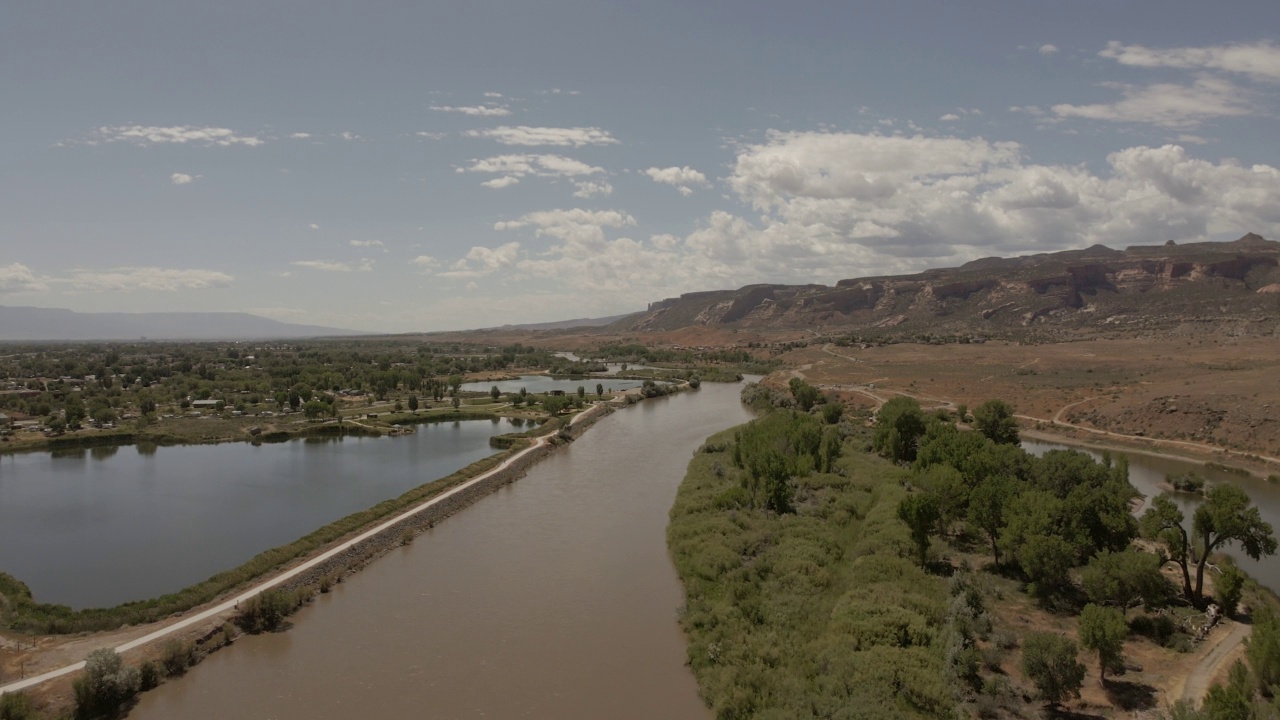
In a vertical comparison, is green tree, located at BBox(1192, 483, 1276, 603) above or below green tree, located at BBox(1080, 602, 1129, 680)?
above

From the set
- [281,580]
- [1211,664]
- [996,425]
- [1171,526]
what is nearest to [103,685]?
[281,580]

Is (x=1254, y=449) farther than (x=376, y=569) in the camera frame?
Yes

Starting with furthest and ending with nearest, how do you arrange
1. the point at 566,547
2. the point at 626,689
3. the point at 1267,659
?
the point at 566,547 → the point at 626,689 → the point at 1267,659

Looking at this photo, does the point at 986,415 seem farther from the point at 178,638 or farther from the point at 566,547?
the point at 178,638

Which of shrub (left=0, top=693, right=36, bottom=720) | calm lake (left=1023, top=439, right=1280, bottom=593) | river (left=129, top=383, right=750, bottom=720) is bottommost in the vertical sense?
river (left=129, top=383, right=750, bottom=720)

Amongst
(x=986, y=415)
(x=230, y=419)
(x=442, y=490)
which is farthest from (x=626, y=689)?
(x=230, y=419)

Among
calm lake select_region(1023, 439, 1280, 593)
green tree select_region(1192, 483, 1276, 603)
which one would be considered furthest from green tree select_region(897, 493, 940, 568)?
calm lake select_region(1023, 439, 1280, 593)

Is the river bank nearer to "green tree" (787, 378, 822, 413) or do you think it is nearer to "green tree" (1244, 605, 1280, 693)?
"green tree" (1244, 605, 1280, 693)
